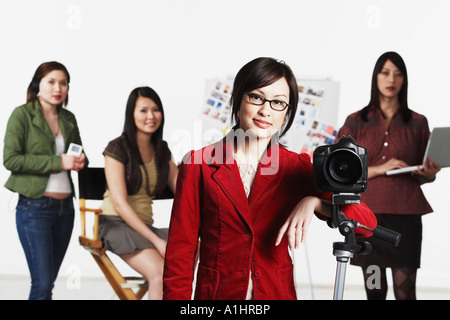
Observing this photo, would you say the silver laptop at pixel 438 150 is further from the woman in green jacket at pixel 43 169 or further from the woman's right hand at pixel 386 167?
the woman in green jacket at pixel 43 169

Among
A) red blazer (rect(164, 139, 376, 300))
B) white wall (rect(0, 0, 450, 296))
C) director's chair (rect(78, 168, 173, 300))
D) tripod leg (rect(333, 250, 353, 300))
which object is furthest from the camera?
white wall (rect(0, 0, 450, 296))

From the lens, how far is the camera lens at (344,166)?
1208mm

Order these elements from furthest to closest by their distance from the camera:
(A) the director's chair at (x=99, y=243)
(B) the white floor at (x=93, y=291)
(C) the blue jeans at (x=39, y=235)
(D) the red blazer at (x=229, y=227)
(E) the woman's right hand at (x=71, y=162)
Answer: (B) the white floor at (x=93, y=291), (E) the woman's right hand at (x=71, y=162), (C) the blue jeans at (x=39, y=235), (A) the director's chair at (x=99, y=243), (D) the red blazer at (x=229, y=227)

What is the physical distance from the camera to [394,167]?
288 centimetres

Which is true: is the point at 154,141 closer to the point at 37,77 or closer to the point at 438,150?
the point at 37,77

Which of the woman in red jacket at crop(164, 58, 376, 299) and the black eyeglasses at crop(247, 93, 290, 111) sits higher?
the black eyeglasses at crop(247, 93, 290, 111)

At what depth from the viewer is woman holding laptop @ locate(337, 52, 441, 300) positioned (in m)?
2.85

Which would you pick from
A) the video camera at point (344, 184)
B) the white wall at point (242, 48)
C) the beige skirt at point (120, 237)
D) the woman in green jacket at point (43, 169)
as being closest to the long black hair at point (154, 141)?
the beige skirt at point (120, 237)

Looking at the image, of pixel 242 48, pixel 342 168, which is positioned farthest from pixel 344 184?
pixel 242 48

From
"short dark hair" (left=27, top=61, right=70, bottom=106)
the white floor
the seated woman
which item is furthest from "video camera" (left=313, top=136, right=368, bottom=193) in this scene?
the white floor

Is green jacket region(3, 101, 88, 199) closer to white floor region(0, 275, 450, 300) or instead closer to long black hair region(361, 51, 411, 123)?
white floor region(0, 275, 450, 300)

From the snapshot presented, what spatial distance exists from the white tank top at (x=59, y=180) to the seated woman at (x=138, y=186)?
0.30 m

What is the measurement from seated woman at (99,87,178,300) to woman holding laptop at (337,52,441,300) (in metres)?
1.03

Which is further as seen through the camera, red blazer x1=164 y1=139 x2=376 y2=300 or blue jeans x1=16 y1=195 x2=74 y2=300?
blue jeans x1=16 y1=195 x2=74 y2=300
